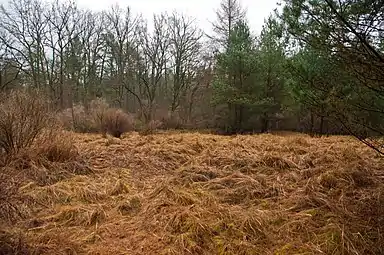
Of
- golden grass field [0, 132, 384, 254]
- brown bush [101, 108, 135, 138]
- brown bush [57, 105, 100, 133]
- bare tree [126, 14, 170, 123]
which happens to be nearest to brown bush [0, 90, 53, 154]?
golden grass field [0, 132, 384, 254]

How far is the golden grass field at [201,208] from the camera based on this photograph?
3098 millimetres

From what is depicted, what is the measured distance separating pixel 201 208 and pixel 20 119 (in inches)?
172

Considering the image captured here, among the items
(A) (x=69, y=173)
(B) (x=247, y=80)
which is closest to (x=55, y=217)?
(A) (x=69, y=173)

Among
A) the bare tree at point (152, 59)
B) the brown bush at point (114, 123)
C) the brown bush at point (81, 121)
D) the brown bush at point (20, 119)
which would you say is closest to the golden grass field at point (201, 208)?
the brown bush at point (20, 119)

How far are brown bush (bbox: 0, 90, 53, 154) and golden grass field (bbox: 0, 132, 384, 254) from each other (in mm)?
611

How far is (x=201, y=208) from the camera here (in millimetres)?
3891

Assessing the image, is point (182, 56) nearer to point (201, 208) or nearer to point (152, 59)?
point (152, 59)

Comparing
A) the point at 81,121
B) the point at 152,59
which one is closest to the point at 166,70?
the point at 152,59

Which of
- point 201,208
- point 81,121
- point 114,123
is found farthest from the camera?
point 81,121

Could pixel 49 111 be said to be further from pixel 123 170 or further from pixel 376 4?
pixel 376 4

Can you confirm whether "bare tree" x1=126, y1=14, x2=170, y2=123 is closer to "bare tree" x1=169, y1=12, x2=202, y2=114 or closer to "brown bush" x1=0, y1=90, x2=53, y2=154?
"bare tree" x1=169, y1=12, x2=202, y2=114

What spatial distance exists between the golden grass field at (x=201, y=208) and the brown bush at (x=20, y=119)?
61 centimetres

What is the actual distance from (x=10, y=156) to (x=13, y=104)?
3.23ft

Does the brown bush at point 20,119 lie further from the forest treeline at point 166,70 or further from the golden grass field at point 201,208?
the forest treeline at point 166,70
